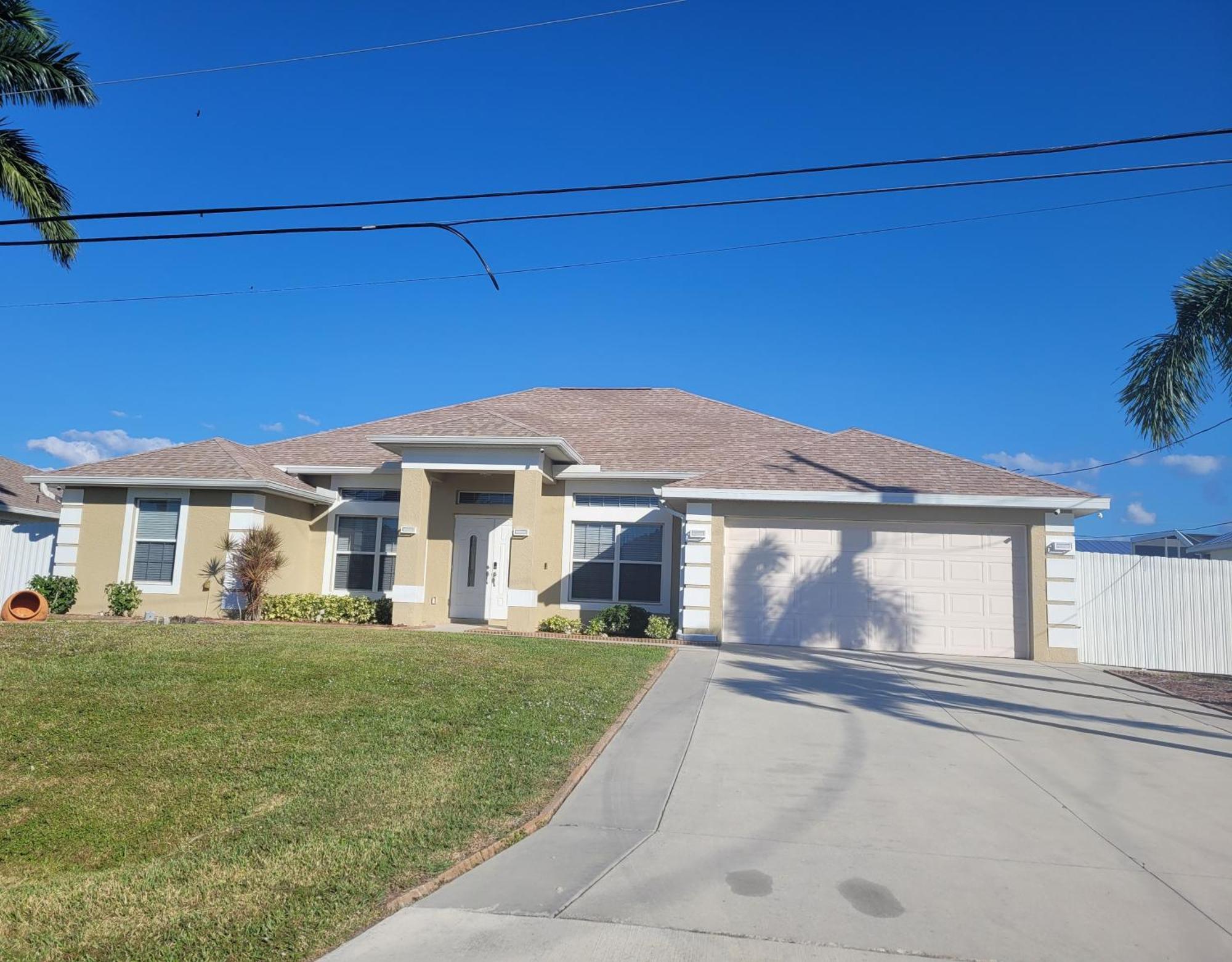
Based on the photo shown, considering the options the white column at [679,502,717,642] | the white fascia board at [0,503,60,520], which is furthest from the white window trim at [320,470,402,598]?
the white fascia board at [0,503,60,520]

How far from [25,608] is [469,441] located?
8.29 m

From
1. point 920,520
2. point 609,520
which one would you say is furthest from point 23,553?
point 920,520

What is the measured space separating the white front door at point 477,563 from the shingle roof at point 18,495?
1371 cm

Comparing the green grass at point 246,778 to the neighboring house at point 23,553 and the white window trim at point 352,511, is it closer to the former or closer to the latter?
the white window trim at point 352,511

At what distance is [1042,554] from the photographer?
15.5 m

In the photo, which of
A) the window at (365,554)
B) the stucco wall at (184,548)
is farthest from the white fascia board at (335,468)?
the window at (365,554)

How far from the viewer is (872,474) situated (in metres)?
16.6

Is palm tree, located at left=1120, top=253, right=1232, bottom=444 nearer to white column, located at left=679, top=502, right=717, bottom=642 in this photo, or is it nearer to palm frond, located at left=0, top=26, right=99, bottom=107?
white column, located at left=679, top=502, right=717, bottom=642

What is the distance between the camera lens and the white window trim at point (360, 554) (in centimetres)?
1922

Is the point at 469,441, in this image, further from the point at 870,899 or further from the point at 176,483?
the point at 870,899

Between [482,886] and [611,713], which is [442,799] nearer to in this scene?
[482,886]

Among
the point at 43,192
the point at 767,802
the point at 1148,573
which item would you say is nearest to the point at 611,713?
the point at 767,802

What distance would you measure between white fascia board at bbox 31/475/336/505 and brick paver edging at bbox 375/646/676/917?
1128 centimetres

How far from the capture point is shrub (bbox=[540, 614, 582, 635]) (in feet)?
56.2
